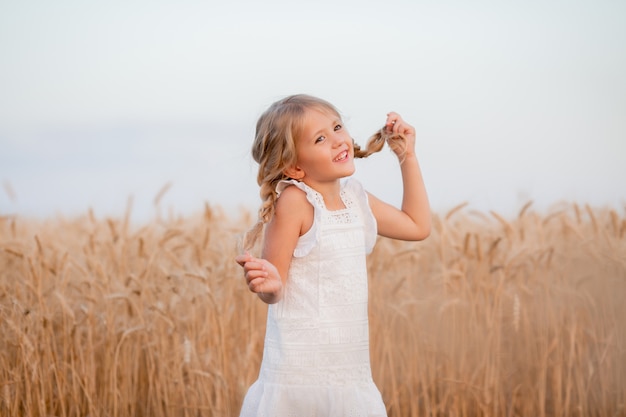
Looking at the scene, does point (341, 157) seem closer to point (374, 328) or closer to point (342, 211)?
point (342, 211)

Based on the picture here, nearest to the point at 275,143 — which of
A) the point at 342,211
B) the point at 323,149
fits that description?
the point at 323,149

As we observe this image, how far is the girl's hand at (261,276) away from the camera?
1.71 m

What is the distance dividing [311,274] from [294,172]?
0.78 feet

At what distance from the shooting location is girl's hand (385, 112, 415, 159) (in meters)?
2.04

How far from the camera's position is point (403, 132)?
2049 mm

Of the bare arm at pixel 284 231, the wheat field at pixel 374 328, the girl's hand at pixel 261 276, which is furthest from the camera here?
the wheat field at pixel 374 328

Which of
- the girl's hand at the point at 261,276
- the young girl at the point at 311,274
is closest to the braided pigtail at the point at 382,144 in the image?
the young girl at the point at 311,274

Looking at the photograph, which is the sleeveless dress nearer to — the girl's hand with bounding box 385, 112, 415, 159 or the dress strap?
the dress strap

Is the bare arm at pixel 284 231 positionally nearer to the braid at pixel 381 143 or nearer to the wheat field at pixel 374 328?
the braid at pixel 381 143

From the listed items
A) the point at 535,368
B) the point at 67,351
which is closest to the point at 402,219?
the point at 67,351

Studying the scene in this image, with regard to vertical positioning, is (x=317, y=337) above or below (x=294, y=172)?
below

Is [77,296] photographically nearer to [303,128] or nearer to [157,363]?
[157,363]

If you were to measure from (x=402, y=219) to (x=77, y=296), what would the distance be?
1.90 m

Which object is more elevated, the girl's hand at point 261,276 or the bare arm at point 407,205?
the bare arm at point 407,205
